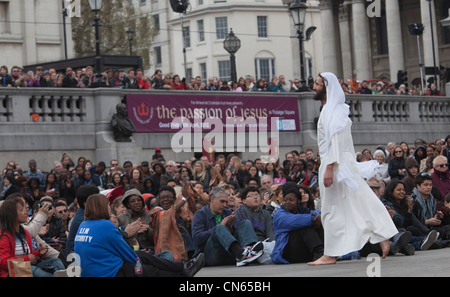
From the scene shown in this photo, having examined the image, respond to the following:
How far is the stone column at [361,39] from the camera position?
211 ft

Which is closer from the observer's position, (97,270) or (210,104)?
(97,270)

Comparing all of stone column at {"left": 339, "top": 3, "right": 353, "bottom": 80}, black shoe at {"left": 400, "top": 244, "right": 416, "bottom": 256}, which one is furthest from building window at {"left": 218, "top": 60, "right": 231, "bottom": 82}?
black shoe at {"left": 400, "top": 244, "right": 416, "bottom": 256}

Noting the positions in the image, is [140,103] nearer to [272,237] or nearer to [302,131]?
[302,131]

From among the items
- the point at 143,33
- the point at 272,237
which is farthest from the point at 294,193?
the point at 143,33

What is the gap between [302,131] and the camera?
3062cm

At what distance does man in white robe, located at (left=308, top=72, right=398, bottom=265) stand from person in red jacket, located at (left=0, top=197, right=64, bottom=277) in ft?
11.2

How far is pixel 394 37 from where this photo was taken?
61969 mm

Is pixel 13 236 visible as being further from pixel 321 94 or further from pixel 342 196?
pixel 321 94

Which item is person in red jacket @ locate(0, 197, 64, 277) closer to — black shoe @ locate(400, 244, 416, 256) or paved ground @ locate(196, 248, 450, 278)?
paved ground @ locate(196, 248, 450, 278)

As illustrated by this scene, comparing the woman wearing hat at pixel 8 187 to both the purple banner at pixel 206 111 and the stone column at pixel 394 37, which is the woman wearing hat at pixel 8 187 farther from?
the stone column at pixel 394 37

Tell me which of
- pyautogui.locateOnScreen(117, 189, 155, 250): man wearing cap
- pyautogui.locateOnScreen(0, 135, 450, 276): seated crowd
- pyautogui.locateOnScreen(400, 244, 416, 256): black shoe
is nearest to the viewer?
pyautogui.locateOnScreen(0, 135, 450, 276): seated crowd

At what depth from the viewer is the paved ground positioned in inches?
400
